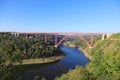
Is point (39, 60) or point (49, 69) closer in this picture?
point (49, 69)

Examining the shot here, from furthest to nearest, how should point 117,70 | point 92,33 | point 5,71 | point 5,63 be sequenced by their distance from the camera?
point 92,33 → point 117,70 → point 5,63 → point 5,71

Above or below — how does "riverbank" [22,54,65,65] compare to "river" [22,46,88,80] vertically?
above

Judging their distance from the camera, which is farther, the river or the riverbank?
the riverbank

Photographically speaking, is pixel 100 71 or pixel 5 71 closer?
pixel 5 71

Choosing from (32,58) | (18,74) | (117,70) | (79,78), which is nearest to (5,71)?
(18,74)

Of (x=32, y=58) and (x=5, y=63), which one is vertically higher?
(x=5, y=63)

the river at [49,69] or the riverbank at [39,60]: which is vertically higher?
the riverbank at [39,60]

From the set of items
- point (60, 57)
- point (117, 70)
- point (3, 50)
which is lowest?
point (60, 57)

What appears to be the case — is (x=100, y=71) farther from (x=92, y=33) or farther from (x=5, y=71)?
(x=92, y=33)

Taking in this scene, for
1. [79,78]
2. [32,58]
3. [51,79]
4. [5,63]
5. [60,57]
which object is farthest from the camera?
[60,57]

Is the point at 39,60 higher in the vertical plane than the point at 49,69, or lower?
higher

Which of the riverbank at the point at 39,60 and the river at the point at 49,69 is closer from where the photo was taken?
the river at the point at 49,69
